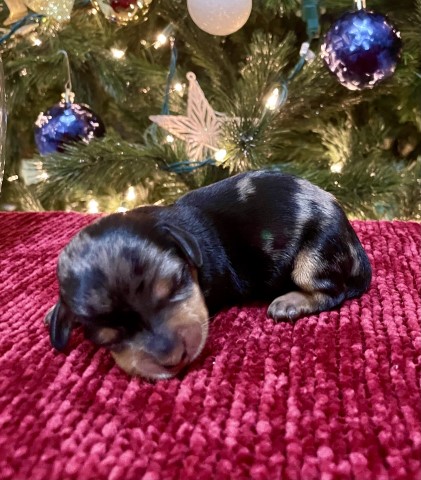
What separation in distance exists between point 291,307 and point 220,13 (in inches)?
36.1

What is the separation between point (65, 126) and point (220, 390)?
1375mm

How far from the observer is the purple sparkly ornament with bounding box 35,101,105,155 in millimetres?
2059

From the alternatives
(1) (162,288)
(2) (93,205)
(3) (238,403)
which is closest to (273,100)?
(2) (93,205)

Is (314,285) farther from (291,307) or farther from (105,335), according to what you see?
(105,335)

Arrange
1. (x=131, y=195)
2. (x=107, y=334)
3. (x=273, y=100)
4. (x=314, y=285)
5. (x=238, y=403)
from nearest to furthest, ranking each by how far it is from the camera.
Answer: (x=238, y=403) → (x=107, y=334) → (x=314, y=285) → (x=273, y=100) → (x=131, y=195)

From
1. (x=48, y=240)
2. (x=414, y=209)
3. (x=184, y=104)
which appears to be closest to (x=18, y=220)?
(x=48, y=240)

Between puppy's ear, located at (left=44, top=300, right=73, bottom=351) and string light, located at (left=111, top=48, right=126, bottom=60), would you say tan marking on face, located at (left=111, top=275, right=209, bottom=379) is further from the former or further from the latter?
string light, located at (left=111, top=48, right=126, bottom=60)

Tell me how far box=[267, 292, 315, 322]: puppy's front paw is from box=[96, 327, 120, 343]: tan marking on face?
1.08ft

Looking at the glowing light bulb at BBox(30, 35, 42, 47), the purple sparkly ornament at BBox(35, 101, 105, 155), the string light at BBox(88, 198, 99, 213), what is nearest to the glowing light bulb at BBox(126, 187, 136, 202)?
the string light at BBox(88, 198, 99, 213)

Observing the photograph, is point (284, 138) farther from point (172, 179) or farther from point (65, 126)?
point (65, 126)

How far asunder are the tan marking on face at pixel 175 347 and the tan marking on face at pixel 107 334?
0.08 feet

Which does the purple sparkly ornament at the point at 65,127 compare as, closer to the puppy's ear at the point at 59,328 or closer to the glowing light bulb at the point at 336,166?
the glowing light bulb at the point at 336,166

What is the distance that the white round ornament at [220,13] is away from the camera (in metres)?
1.68

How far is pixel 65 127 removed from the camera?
2.05 metres
